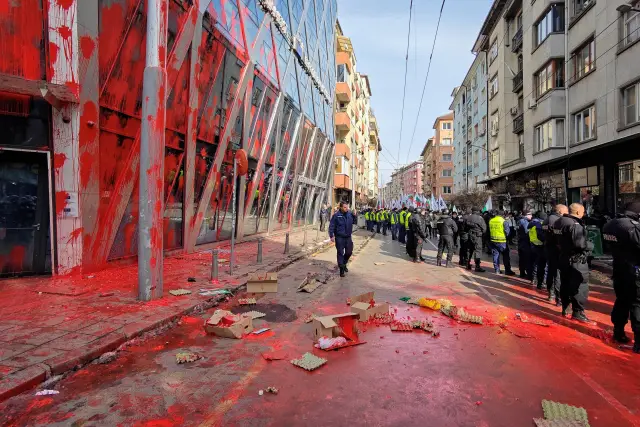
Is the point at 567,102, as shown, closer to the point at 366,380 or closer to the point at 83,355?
the point at 366,380

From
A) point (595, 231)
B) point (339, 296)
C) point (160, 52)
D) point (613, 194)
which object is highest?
point (160, 52)

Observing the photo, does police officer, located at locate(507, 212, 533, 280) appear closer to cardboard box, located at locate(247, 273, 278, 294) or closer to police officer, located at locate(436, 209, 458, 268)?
police officer, located at locate(436, 209, 458, 268)

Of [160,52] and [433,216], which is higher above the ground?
[160,52]

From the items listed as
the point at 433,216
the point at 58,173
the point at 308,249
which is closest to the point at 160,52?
the point at 58,173

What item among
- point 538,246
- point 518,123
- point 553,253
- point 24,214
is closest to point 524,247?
point 538,246

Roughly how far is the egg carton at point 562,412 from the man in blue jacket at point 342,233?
6.86m

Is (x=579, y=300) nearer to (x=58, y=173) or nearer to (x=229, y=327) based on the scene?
(x=229, y=327)

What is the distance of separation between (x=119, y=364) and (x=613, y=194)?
59.2 ft

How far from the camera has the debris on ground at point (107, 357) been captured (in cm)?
437

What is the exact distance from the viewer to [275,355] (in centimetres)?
453

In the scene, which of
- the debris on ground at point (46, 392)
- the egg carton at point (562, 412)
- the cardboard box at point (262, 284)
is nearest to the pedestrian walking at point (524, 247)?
the cardboard box at point (262, 284)

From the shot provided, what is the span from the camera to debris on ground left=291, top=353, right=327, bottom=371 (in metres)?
4.12

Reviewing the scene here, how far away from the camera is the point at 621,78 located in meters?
14.9

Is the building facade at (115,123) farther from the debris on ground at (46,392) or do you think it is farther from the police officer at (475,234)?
the police officer at (475,234)
